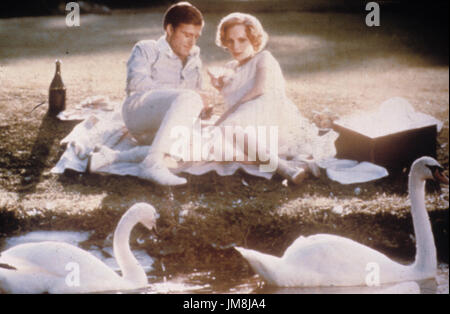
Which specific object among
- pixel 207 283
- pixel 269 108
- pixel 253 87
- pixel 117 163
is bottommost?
pixel 207 283

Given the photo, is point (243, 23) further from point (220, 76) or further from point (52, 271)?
point (52, 271)

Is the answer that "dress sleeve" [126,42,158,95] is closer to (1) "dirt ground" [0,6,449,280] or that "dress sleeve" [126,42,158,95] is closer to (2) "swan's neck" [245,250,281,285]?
(1) "dirt ground" [0,6,449,280]

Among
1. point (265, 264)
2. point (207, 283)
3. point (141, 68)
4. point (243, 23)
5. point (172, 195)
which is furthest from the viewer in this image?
point (243, 23)

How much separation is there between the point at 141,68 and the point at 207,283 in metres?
1.11

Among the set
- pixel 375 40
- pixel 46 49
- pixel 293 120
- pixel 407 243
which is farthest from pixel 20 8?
pixel 375 40

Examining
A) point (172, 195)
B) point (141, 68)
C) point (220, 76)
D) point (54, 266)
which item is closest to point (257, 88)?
point (220, 76)

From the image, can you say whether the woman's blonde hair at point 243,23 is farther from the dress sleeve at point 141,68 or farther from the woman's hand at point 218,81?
the dress sleeve at point 141,68

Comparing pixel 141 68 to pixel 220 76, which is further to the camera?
pixel 220 76

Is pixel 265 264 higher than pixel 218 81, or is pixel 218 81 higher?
pixel 218 81

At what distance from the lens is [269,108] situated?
326 centimetres

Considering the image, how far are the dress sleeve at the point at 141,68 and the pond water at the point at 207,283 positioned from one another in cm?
80

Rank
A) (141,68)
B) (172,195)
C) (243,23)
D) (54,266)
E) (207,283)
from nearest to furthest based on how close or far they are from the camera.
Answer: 1. (54,266)
2. (207,283)
3. (172,195)
4. (141,68)
5. (243,23)

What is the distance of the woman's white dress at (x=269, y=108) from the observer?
3229mm

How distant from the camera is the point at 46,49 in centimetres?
333
